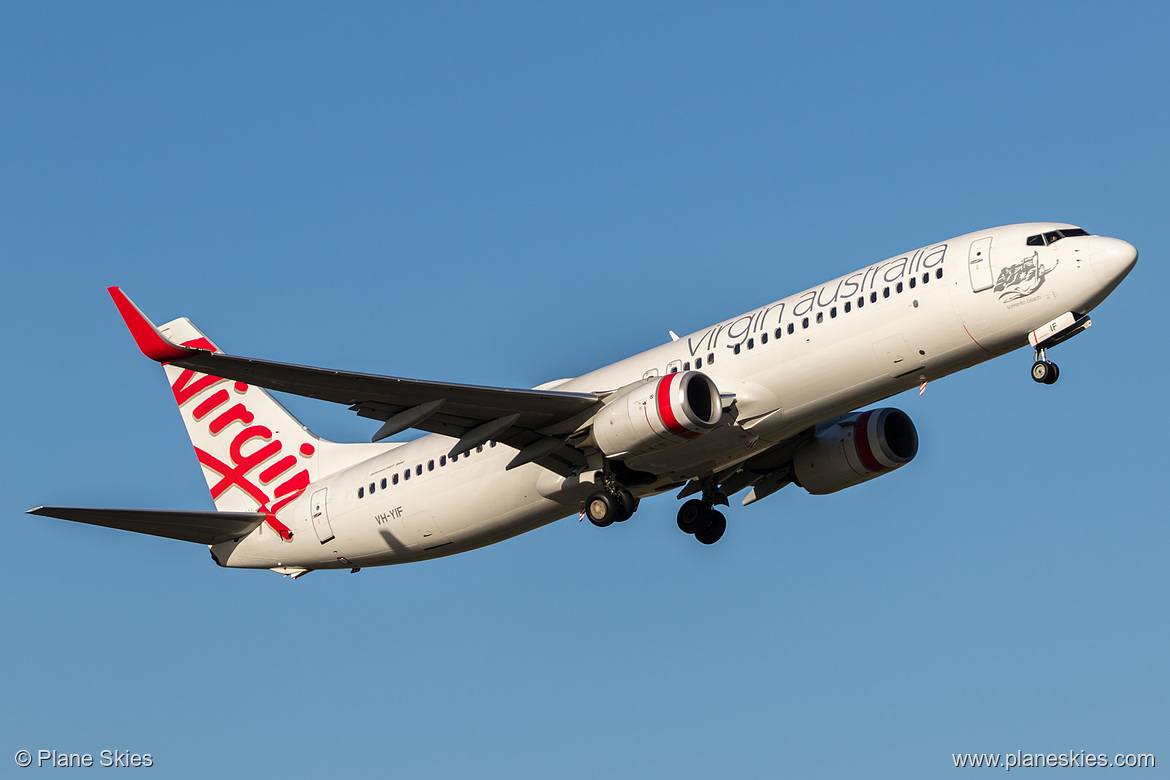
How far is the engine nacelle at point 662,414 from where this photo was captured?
100ft

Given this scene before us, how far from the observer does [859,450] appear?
3597 cm

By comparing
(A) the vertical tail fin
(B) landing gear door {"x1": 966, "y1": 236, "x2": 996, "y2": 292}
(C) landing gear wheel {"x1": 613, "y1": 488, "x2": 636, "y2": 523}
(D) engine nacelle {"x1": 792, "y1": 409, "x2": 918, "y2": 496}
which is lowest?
(C) landing gear wheel {"x1": 613, "y1": 488, "x2": 636, "y2": 523}

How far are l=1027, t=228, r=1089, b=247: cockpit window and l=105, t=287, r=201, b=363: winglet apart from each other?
18085mm

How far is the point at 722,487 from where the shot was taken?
124ft

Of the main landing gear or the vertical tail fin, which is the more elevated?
the vertical tail fin

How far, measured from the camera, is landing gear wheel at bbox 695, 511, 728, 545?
3725 cm

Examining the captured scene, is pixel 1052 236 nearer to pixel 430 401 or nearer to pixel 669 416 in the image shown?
pixel 669 416

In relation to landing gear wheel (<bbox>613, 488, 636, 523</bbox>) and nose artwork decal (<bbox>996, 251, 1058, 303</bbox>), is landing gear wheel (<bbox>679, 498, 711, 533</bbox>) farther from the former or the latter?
nose artwork decal (<bbox>996, 251, 1058, 303</bbox>)

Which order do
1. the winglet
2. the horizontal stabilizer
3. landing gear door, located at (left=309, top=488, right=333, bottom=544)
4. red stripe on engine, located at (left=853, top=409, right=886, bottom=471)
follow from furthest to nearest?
1. landing gear door, located at (left=309, top=488, right=333, bottom=544)
2. red stripe on engine, located at (left=853, top=409, right=886, bottom=471)
3. the horizontal stabilizer
4. the winglet

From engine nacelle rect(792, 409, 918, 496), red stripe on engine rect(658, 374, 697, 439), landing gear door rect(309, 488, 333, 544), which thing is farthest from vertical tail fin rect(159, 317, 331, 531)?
engine nacelle rect(792, 409, 918, 496)

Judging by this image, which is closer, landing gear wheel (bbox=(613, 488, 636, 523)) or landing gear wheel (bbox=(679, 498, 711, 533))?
landing gear wheel (bbox=(613, 488, 636, 523))

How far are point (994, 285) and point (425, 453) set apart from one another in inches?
591

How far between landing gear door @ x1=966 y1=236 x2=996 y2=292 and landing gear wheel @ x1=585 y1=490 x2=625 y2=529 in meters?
9.70

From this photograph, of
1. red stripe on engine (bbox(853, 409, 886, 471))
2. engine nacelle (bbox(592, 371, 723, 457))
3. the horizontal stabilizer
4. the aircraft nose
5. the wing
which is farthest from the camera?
red stripe on engine (bbox(853, 409, 886, 471))
